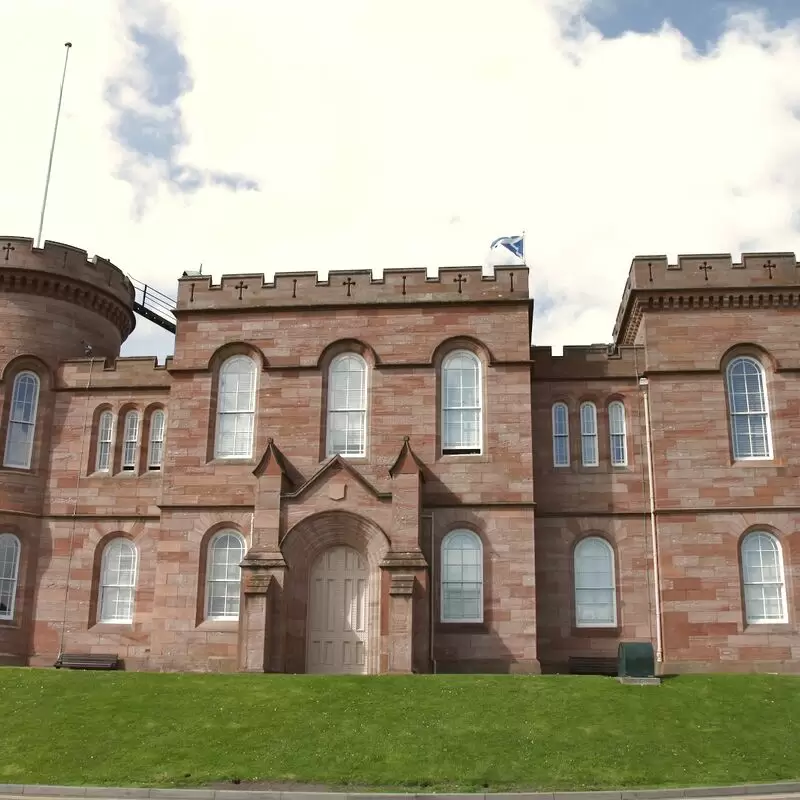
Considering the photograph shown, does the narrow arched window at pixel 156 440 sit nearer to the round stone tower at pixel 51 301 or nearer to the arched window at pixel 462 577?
the round stone tower at pixel 51 301

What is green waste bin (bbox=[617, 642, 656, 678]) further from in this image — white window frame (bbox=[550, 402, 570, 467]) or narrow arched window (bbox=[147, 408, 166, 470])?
narrow arched window (bbox=[147, 408, 166, 470])

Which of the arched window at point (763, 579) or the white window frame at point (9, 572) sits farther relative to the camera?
the white window frame at point (9, 572)

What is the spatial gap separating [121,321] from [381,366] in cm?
1114

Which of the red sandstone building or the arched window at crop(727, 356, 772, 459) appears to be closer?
the red sandstone building

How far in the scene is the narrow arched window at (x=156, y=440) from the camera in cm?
3319

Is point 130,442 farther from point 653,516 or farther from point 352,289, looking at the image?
point 653,516

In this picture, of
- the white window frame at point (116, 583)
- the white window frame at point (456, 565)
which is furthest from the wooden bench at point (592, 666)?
the white window frame at point (116, 583)

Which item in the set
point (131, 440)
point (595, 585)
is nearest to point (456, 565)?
point (595, 585)

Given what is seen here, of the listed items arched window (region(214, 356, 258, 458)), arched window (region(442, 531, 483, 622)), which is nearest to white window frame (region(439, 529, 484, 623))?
arched window (region(442, 531, 483, 622))

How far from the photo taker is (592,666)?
29.3m

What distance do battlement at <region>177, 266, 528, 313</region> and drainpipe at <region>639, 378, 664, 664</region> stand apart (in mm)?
4791

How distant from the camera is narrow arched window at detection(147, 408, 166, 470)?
33.2 metres

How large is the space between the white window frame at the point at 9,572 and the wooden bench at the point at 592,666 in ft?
55.1

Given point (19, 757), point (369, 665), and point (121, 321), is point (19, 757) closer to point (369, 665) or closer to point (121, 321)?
point (369, 665)
